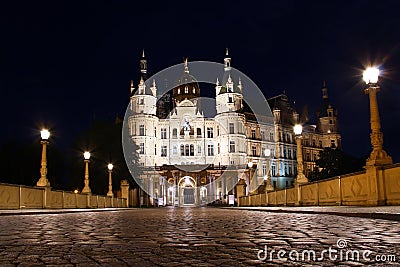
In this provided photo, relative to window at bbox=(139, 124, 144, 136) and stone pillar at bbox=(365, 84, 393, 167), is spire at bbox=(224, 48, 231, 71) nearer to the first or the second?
window at bbox=(139, 124, 144, 136)

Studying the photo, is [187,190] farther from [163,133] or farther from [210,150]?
[163,133]

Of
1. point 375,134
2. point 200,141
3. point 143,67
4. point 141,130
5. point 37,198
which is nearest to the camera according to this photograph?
point 375,134

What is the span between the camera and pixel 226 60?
107 meters

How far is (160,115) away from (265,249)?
4103 inches

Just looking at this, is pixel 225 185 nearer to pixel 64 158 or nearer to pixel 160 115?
pixel 160 115

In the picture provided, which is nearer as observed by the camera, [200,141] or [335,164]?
[335,164]

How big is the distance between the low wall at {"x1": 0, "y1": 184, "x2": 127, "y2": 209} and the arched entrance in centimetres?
6209

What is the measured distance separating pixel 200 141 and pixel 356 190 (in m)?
83.9

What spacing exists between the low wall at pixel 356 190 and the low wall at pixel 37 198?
11410 mm

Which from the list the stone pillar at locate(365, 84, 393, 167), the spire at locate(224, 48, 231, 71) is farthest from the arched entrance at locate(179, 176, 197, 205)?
the stone pillar at locate(365, 84, 393, 167)

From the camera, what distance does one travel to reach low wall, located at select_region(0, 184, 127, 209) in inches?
713

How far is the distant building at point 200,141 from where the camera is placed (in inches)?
3469

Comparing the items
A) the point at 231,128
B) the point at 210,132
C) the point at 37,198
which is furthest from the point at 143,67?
the point at 37,198

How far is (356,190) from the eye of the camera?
50.5 feet
